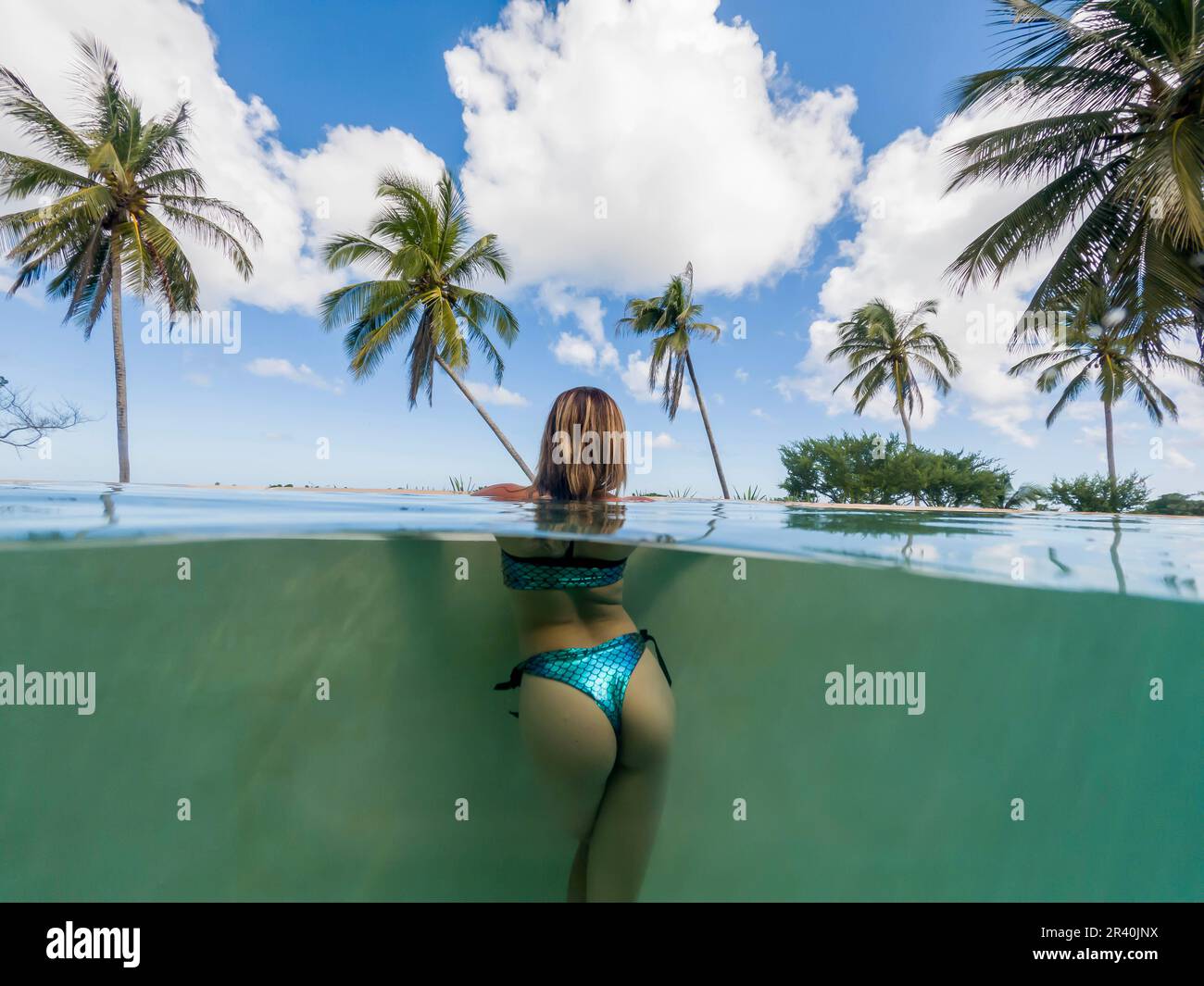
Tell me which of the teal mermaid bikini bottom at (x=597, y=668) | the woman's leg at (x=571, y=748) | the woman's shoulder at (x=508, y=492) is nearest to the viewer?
the woman's leg at (x=571, y=748)

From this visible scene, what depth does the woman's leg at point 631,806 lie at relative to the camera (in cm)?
257

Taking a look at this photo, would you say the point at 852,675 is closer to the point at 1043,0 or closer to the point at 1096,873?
the point at 1096,873

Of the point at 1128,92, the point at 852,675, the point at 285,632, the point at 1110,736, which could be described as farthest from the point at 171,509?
the point at 1128,92

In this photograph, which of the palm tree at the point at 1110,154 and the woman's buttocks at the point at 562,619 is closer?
the woman's buttocks at the point at 562,619

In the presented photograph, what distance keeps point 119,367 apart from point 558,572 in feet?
66.9

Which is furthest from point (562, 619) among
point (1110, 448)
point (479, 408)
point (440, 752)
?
point (1110, 448)

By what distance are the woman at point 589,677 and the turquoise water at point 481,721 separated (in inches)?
12.6

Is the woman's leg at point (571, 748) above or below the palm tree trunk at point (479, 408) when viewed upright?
below

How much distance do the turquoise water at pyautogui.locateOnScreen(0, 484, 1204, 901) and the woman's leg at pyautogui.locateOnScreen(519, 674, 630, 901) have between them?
0.93 metres
